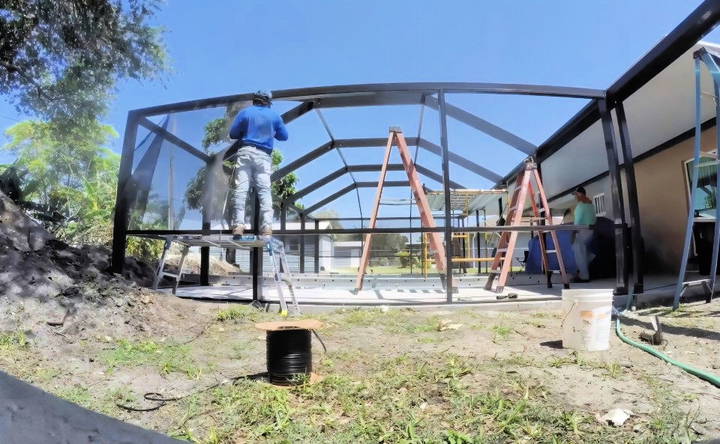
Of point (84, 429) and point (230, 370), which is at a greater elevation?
point (84, 429)

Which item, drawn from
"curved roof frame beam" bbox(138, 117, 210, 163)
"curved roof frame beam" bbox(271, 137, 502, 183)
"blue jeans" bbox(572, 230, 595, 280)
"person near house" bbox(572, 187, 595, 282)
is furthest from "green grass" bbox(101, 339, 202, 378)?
"blue jeans" bbox(572, 230, 595, 280)

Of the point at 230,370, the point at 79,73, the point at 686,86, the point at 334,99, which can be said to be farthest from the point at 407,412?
the point at 79,73

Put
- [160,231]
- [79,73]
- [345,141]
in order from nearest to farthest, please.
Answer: [160,231] < [345,141] < [79,73]

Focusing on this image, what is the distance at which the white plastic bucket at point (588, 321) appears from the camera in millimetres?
3400

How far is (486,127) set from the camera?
7.30 m

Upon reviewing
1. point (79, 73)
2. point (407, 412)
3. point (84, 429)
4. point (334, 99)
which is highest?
point (79, 73)

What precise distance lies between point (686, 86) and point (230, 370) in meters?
7.32

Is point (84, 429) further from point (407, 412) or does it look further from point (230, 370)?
point (230, 370)

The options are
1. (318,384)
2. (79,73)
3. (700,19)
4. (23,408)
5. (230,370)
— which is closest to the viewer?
(23,408)

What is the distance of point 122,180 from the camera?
6.54m

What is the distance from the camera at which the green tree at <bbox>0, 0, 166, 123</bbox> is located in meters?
9.53

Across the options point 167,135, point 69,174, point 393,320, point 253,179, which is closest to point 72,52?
point 167,135

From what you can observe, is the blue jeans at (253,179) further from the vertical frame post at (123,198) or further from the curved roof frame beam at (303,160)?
the curved roof frame beam at (303,160)

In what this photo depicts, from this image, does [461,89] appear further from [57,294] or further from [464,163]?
[57,294]
